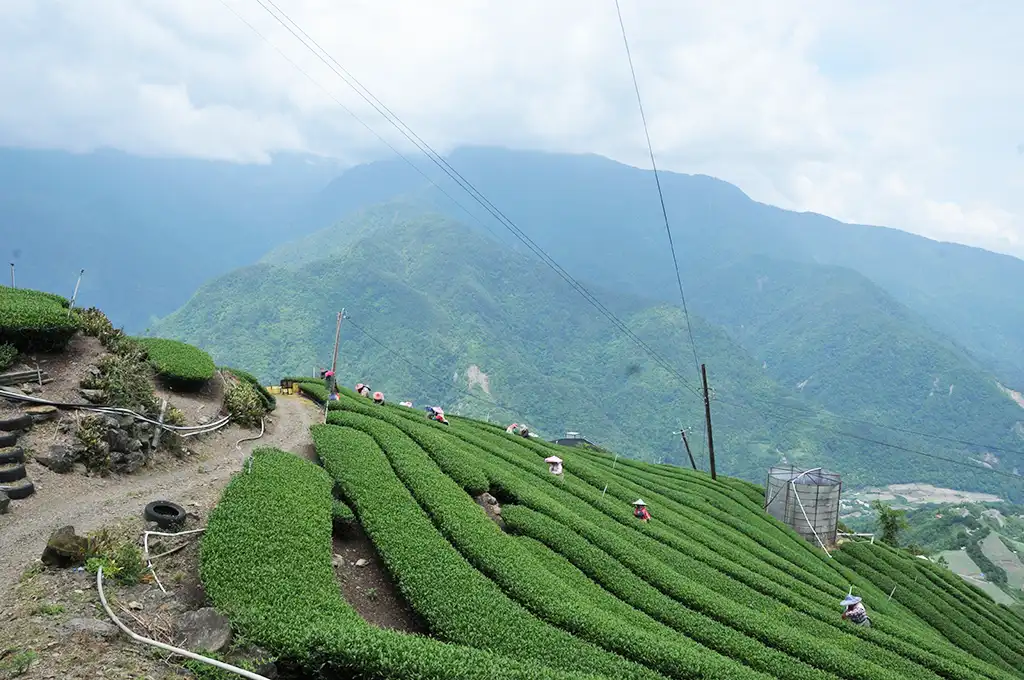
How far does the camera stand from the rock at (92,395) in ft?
41.7

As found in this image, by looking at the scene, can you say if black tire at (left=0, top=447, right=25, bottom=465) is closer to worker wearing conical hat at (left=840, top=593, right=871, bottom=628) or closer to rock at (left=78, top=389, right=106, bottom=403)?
rock at (left=78, top=389, right=106, bottom=403)

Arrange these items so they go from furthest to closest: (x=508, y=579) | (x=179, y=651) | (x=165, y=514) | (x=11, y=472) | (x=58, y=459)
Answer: (x=58, y=459) → (x=508, y=579) → (x=11, y=472) → (x=165, y=514) → (x=179, y=651)

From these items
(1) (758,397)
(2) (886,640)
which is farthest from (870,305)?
(2) (886,640)

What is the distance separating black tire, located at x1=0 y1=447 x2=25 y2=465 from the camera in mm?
10523

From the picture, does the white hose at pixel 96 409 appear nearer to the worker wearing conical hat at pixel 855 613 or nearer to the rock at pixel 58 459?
the rock at pixel 58 459

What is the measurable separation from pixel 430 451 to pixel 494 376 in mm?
104943

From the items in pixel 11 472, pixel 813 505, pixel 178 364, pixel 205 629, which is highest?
pixel 178 364

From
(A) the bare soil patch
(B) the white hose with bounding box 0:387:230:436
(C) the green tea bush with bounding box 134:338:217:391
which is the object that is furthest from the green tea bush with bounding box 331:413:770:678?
(C) the green tea bush with bounding box 134:338:217:391

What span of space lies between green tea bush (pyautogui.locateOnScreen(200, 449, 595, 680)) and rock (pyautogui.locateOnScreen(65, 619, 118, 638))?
1.14 metres

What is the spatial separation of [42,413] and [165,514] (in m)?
4.27

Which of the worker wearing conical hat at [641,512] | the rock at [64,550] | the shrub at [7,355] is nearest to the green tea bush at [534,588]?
the rock at [64,550]

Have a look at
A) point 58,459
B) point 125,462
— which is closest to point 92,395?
point 125,462

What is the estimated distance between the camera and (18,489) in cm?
1005

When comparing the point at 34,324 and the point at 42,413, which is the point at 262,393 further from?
the point at 42,413
